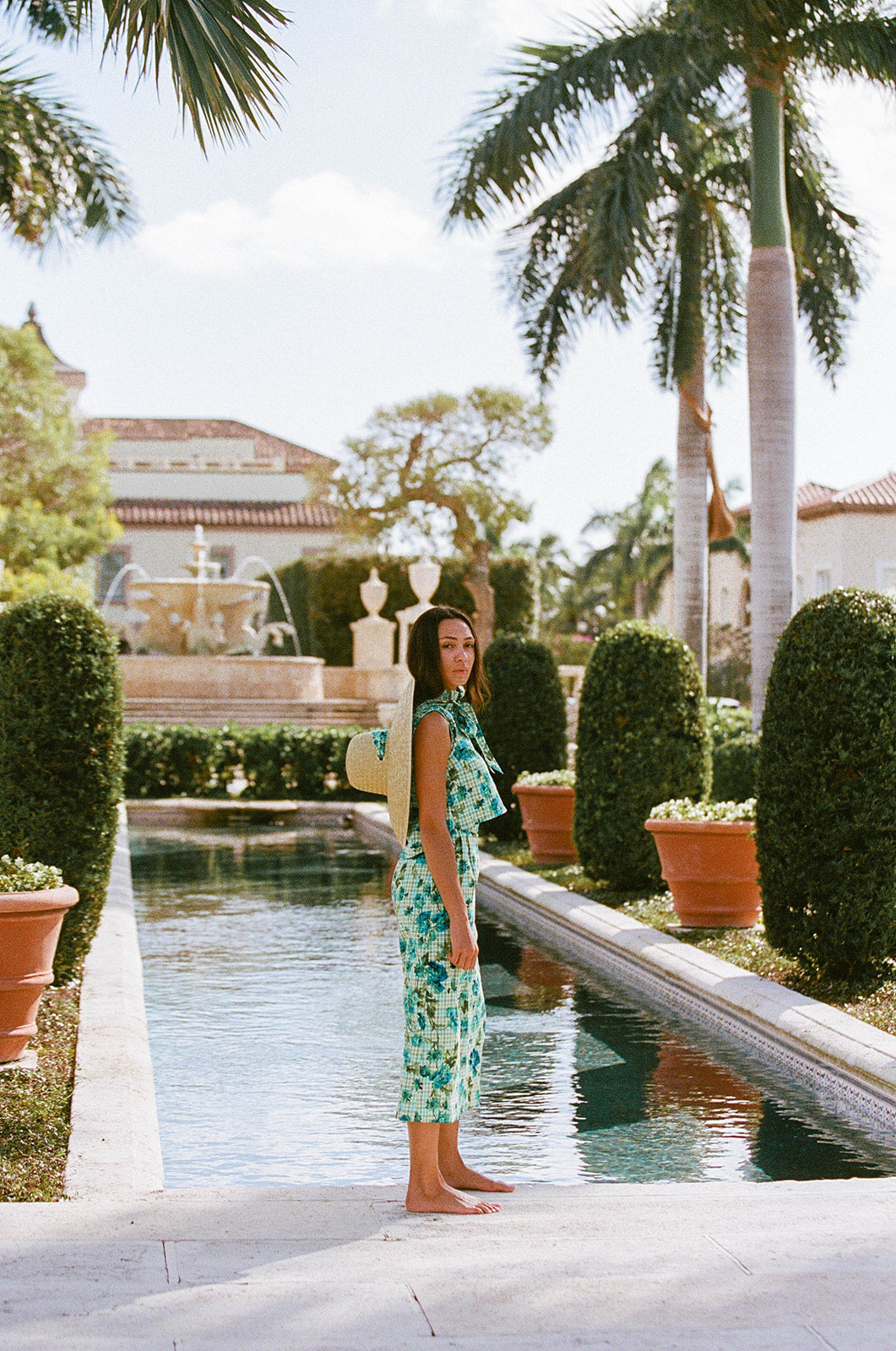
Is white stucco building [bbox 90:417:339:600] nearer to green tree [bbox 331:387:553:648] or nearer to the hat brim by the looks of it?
green tree [bbox 331:387:553:648]

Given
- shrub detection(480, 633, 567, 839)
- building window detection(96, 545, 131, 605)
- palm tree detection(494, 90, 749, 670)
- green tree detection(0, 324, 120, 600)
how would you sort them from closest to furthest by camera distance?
shrub detection(480, 633, 567, 839)
palm tree detection(494, 90, 749, 670)
green tree detection(0, 324, 120, 600)
building window detection(96, 545, 131, 605)

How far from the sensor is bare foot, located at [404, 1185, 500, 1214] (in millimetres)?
3568

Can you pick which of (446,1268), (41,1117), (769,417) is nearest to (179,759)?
(769,417)

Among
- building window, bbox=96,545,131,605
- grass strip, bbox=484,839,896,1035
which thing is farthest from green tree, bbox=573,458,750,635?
grass strip, bbox=484,839,896,1035

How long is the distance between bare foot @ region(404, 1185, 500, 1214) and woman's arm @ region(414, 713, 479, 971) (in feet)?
1.88

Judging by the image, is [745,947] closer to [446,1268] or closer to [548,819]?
[548,819]

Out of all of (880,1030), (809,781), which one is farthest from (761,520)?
(880,1030)

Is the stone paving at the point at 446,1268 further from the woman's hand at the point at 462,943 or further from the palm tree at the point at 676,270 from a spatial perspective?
the palm tree at the point at 676,270

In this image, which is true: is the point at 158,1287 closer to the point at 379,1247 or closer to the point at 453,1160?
the point at 379,1247

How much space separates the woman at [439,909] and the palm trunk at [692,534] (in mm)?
13030

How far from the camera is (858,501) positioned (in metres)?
38.8

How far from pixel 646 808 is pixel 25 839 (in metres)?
4.57

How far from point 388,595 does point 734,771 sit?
79.5 ft

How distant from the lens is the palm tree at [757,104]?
42.3 feet
